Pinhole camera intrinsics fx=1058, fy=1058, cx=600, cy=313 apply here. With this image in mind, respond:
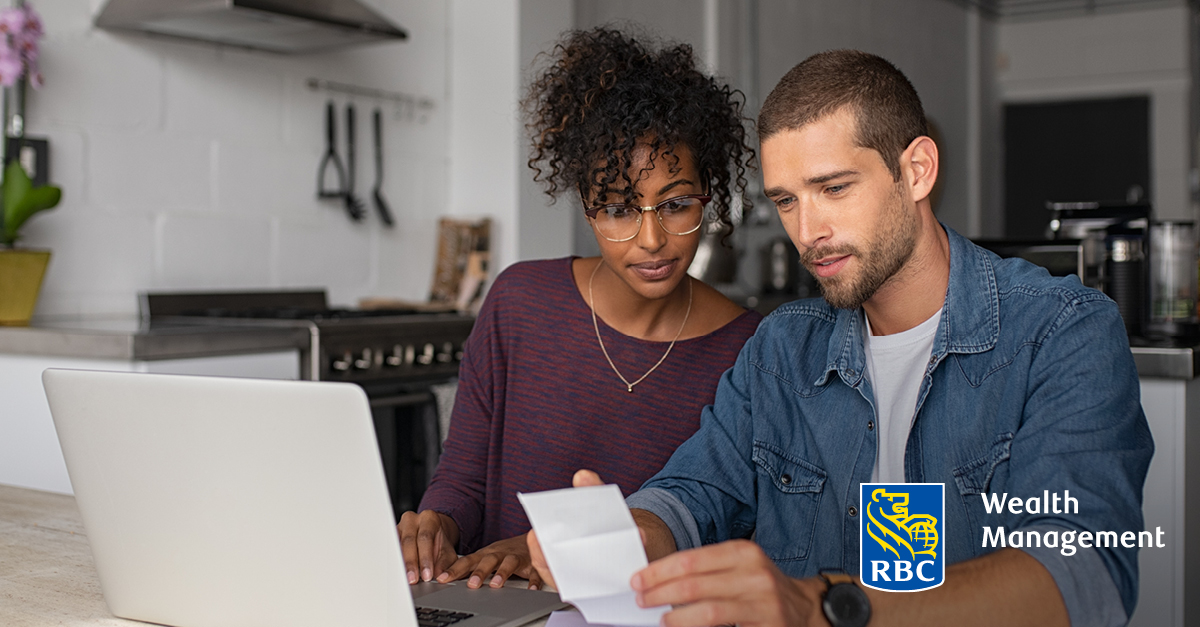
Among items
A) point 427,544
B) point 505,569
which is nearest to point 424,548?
point 427,544

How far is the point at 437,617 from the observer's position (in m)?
0.93

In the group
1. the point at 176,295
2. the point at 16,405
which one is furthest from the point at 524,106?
the point at 176,295

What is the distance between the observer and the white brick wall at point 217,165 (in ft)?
8.54

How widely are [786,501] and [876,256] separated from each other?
0.32 meters

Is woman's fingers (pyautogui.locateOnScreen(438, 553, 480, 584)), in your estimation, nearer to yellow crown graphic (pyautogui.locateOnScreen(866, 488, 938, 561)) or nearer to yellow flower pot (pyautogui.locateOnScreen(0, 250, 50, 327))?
yellow crown graphic (pyautogui.locateOnScreen(866, 488, 938, 561))

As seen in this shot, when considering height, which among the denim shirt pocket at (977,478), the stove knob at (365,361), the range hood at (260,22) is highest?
the range hood at (260,22)

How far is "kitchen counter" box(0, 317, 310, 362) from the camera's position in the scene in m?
2.10

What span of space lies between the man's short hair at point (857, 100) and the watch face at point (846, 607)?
0.53 m

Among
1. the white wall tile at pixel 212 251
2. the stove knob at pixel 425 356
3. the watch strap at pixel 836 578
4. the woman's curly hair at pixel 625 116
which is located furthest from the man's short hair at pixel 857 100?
the white wall tile at pixel 212 251

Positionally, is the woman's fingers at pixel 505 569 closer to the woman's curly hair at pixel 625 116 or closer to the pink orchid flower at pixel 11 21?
the woman's curly hair at pixel 625 116

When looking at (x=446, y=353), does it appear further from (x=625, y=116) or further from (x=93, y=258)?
(x=625, y=116)

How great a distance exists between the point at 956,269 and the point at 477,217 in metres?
2.49

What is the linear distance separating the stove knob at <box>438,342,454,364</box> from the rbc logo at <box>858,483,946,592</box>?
1735mm

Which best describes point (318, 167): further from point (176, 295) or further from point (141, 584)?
point (141, 584)
